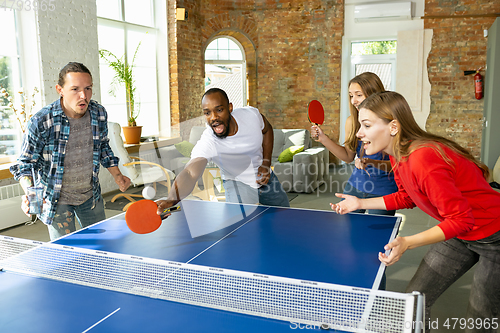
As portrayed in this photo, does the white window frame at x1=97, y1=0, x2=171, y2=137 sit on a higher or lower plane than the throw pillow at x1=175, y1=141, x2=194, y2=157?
higher

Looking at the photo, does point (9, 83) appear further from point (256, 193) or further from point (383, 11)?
point (383, 11)

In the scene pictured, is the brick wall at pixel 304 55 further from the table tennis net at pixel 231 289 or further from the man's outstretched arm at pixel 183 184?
the table tennis net at pixel 231 289

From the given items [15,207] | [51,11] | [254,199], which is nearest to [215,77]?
[51,11]

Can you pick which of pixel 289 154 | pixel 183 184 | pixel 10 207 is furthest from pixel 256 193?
pixel 289 154

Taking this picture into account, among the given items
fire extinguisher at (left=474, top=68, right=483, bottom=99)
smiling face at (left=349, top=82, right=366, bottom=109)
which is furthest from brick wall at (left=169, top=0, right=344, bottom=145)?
smiling face at (left=349, top=82, right=366, bottom=109)

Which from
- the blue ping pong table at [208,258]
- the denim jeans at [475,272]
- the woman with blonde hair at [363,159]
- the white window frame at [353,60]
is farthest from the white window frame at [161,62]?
the denim jeans at [475,272]

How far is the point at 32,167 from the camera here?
2.24m

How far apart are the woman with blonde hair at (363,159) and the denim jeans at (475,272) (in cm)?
86

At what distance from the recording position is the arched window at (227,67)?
8852 mm

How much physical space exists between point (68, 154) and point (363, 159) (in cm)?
178

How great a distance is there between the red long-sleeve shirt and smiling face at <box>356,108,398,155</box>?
11 cm

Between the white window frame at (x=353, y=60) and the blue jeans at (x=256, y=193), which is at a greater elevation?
the white window frame at (x=353, y=60)

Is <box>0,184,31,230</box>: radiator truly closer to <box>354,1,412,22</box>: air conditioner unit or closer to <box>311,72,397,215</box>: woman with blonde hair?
<box>311,72,397,215</box>: woman with blonde hair

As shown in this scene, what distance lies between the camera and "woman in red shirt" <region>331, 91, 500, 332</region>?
4.87 ft
